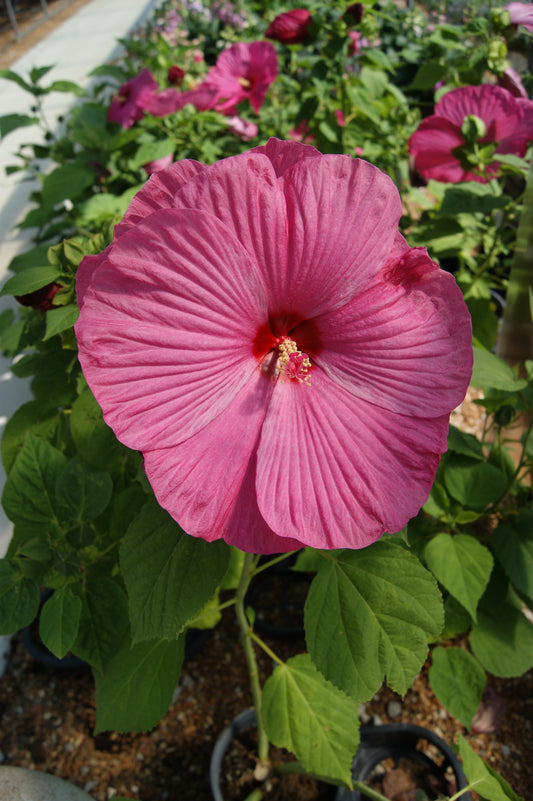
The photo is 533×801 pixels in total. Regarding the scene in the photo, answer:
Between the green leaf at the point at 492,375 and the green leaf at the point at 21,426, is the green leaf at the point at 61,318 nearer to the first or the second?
the green leaf at the point at 21,426

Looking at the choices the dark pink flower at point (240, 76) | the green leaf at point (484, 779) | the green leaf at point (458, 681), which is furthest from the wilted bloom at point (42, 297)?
the dark pink flower at point (240, 76)

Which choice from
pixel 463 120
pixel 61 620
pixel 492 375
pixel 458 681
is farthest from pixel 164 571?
pixel 463 120

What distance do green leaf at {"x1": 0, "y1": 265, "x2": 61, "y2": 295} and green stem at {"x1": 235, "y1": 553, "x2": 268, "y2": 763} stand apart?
50 cm

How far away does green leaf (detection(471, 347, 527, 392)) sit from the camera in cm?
106

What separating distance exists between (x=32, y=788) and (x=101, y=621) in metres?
0.36

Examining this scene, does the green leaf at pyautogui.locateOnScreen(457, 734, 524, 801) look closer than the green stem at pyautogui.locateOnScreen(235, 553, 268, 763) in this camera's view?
Yes

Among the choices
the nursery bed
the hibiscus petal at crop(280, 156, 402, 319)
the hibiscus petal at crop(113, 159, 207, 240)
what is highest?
the hibiscus petal at crop(113, 159, 207, 240)

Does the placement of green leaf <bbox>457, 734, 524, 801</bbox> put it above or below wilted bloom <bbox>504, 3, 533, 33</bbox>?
below

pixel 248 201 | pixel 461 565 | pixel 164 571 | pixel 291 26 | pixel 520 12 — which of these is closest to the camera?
pixel 248 201

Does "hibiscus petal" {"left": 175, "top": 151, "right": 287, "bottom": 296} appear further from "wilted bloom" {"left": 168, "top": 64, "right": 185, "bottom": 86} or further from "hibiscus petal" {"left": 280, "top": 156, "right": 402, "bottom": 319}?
"wilted bloom" {"left": 168, "top": 64, "right": 185, "bottom": 86}

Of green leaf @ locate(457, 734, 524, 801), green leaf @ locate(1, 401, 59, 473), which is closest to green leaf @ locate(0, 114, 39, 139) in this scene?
green leaf @ locate(1, 401, 59, 473)

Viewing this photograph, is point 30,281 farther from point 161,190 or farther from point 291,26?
point 291,26

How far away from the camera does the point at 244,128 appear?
246 cm

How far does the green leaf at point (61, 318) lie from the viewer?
2.92 ft
